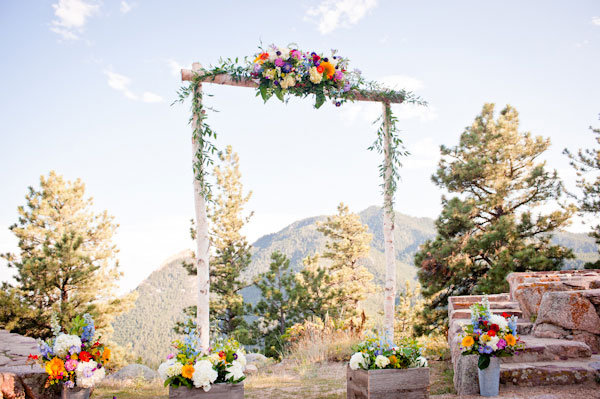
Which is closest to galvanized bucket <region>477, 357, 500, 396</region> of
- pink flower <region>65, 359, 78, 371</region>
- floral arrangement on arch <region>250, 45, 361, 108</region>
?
floral arrangement on arch <region>250, 45, 361, 108</region>

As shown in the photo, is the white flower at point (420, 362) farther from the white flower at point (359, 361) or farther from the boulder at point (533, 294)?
the boulder at point (533, 294)

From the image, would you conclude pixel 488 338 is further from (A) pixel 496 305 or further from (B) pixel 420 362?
(A) pixel 496 305

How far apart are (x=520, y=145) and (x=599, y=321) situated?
1038 cm

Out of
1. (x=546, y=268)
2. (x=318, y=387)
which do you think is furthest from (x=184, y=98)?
(x=546, y=268)

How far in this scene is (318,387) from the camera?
18.6 ft

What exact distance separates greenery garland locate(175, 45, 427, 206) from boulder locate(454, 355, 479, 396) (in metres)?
2.12

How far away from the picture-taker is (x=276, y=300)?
57.6 ft

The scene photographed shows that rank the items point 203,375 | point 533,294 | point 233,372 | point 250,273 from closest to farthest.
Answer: point 203,375, point 233,372, point 533,294, point 250,273

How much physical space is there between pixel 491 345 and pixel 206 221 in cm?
354

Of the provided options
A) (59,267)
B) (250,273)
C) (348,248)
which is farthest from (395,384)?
(250,273)

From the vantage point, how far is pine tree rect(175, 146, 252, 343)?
57.8 feet

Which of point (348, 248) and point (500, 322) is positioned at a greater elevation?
point (348, 248)

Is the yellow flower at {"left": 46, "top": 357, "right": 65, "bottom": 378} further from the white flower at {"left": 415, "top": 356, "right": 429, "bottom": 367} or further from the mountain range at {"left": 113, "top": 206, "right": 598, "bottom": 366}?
the mountain range at {"left": 113, "top": 206, "right": 598, "bottom": 366}

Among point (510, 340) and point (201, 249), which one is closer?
point (510, 340)
